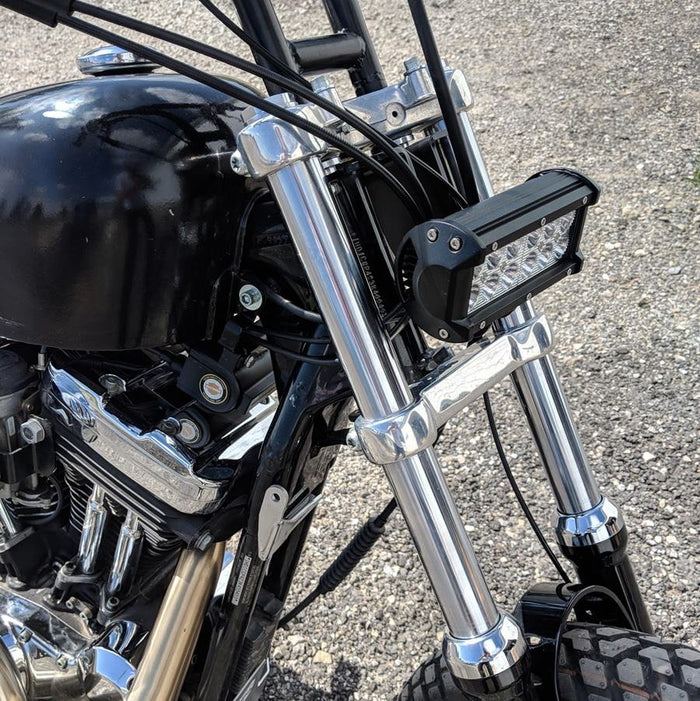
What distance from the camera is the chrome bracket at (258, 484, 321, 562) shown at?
1.10 meters

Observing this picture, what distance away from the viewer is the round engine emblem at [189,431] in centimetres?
115

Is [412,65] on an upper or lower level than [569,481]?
upper

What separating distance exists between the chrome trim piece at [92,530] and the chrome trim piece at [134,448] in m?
0.11

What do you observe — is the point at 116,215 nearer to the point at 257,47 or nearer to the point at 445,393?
the point at 257,47

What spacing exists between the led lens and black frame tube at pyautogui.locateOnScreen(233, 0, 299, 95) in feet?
0.93

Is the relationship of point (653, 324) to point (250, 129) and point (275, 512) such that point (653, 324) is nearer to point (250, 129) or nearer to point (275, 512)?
point (275, 512)

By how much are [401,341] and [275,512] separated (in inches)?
11.7

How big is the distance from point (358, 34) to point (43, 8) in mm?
452

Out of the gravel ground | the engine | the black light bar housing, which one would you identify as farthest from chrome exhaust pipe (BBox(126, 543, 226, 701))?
the gravel ground

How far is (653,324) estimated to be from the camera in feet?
8.89

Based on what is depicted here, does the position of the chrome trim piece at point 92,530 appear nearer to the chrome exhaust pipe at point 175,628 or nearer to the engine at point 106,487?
the engine at point 106,487

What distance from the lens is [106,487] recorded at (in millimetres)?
1234

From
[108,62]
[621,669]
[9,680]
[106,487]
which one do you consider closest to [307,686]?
[9,680]

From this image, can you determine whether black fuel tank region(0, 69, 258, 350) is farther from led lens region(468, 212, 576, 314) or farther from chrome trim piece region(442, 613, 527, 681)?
chrome trim piece region(442, 613, 527, 681)
